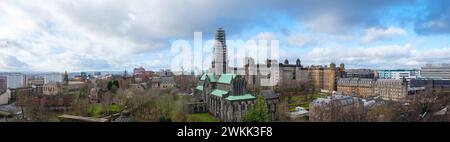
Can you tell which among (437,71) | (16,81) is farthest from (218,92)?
(437,71)

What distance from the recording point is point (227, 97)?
6.86 m

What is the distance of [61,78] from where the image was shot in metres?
8.67

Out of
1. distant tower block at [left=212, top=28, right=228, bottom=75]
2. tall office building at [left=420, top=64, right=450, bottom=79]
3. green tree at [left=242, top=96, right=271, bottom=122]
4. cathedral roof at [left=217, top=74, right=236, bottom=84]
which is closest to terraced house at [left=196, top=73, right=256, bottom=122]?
cathedral roof at [left=217, top=74, right=236, bottom=84]

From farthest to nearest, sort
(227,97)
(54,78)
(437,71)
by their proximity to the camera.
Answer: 1. (437,71)
2. (54,78)
3. (227,97)

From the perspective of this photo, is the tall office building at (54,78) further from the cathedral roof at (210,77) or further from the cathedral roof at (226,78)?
the cathedral roof at (226,78)

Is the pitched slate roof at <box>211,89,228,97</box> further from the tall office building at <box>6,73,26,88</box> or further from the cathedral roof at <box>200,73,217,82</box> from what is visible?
the tall office building at <box>6,73,26,88</box>

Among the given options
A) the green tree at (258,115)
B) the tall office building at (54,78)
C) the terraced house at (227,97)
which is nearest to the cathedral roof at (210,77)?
the terraced house at (227,97)

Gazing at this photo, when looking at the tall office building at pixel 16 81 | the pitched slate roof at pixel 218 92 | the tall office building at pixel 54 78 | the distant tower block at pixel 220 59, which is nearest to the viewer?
the tall office building at pixel 16 81

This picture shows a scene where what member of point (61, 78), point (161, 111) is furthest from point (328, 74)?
point (61, 78)

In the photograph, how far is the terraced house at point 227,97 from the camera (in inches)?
255

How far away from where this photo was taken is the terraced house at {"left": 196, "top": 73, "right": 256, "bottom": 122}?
6.48 m

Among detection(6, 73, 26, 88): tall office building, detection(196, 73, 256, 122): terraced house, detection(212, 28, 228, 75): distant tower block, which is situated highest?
detection(212, 28, 228, 75): distant tower block

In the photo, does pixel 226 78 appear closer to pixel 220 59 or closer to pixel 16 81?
pixel 220 59

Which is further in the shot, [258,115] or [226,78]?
[226,78]
